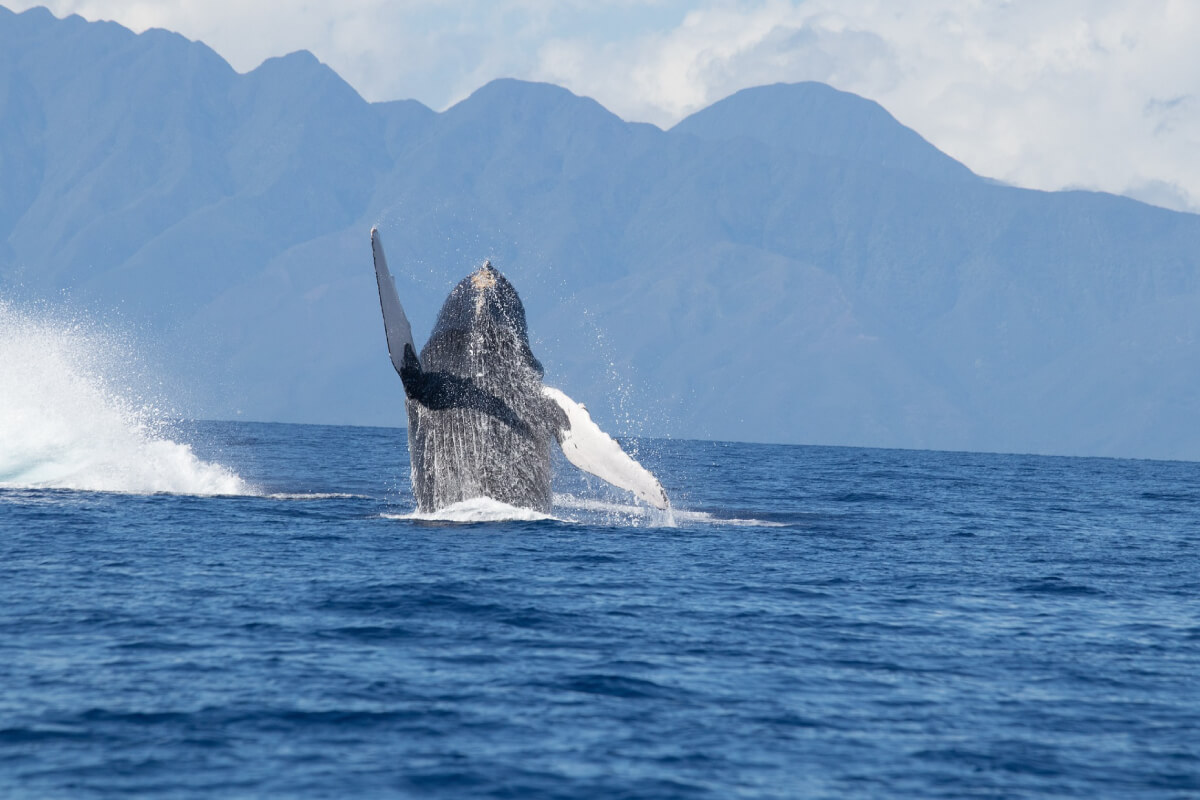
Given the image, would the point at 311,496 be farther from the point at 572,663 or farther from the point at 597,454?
the point at 572,663

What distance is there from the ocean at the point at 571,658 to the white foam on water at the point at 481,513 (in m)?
0.07

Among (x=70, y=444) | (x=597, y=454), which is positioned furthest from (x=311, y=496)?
(x=597, y=454)

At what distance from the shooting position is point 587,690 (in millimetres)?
12914

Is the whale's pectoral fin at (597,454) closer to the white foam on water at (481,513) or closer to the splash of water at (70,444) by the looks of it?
the white foam on water at (481,513)

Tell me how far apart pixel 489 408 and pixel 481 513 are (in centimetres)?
208

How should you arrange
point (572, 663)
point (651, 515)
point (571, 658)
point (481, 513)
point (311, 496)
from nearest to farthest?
1. point (572, 663)
2. point (571, 658)
3. point (481, 513)
4. point (651, 515)
5. point (311, 496)

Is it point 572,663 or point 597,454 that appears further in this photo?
point 597,454

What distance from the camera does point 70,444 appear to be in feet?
123

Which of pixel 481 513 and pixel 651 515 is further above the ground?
pixel 481 513

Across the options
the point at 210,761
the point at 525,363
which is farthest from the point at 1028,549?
the point at 210,761

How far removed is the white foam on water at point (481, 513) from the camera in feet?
79.6

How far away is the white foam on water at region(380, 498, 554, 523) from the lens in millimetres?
24266

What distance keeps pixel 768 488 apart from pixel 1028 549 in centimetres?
1849

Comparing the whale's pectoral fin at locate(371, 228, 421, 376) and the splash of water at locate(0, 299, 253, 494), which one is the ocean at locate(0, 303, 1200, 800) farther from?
the splash of water at locate(0, 299, 253, 494)
